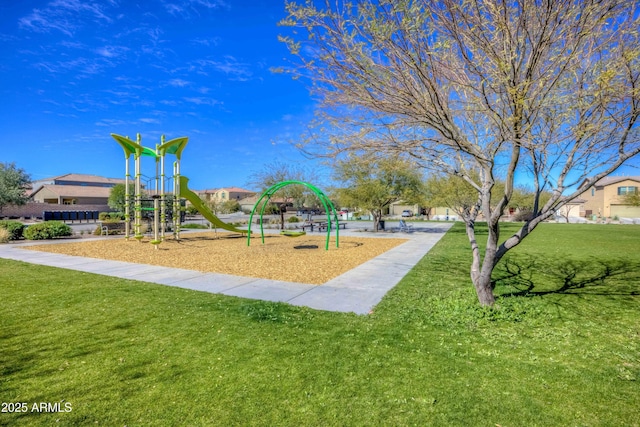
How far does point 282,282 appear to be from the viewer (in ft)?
28.1

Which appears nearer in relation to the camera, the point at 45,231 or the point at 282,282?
the point at 282,282

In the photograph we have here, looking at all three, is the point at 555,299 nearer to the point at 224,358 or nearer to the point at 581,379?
the point at 581,379

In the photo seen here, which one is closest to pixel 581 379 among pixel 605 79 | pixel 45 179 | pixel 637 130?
pixel 605 79

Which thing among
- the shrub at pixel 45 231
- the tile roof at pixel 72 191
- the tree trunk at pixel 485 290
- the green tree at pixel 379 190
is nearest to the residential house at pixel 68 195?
the tile roof at pixel 72 191

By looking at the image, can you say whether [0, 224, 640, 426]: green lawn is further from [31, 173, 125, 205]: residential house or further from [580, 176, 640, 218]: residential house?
[31, 173, 125, 205]: residential house

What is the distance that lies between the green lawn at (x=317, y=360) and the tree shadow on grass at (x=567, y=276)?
75cm

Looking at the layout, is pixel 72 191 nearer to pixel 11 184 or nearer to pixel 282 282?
pixel 11 184

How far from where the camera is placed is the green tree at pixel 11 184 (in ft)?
110

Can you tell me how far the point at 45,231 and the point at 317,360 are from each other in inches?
828

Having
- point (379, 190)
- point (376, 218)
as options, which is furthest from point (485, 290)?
point (376, 218)

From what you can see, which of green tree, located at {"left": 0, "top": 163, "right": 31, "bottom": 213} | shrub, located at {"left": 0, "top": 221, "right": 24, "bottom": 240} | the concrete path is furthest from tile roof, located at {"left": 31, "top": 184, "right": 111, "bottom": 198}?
the concrete path

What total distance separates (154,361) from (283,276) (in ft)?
17.6

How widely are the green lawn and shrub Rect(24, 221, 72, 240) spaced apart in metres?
13.8

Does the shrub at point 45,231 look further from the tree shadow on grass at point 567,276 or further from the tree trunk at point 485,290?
the tree shadow on grass at point 567,276
